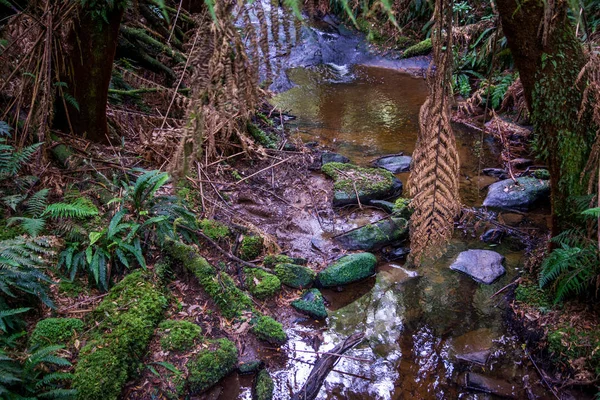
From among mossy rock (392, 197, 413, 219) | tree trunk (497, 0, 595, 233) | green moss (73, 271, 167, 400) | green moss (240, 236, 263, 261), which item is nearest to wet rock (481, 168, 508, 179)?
mossy rock (392, 197, 413, 219)

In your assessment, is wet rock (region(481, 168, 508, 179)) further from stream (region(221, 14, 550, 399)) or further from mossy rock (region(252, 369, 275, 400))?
mossy rock (region(252, 369, 275, 400))

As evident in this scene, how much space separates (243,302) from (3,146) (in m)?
2.28

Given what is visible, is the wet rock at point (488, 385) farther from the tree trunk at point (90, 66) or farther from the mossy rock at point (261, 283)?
the tree trunk at point (90, 66)

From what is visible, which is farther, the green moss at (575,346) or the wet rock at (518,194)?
the wet rock at (518,194)

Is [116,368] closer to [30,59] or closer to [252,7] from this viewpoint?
[252,7]

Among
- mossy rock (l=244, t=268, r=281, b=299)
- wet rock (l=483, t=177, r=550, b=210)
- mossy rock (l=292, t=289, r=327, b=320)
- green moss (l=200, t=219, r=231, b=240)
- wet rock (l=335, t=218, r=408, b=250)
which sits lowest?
mossy rock (l=292, t=289, r=327, b=320)

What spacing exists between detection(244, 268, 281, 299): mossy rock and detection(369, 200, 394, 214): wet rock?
194 cm

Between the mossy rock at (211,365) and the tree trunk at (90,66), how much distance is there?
102 inches

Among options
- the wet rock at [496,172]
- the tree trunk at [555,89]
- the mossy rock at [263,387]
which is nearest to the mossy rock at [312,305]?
→ the mossy rock at [263,387]

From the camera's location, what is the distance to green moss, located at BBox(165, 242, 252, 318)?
3.73m

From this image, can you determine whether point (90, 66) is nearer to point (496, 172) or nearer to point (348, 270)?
point (348, 270)

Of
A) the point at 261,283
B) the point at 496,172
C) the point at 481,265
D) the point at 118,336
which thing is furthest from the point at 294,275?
the point at 496,172

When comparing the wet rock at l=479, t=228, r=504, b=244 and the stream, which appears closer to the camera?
the stream

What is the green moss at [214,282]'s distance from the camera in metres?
3.73
